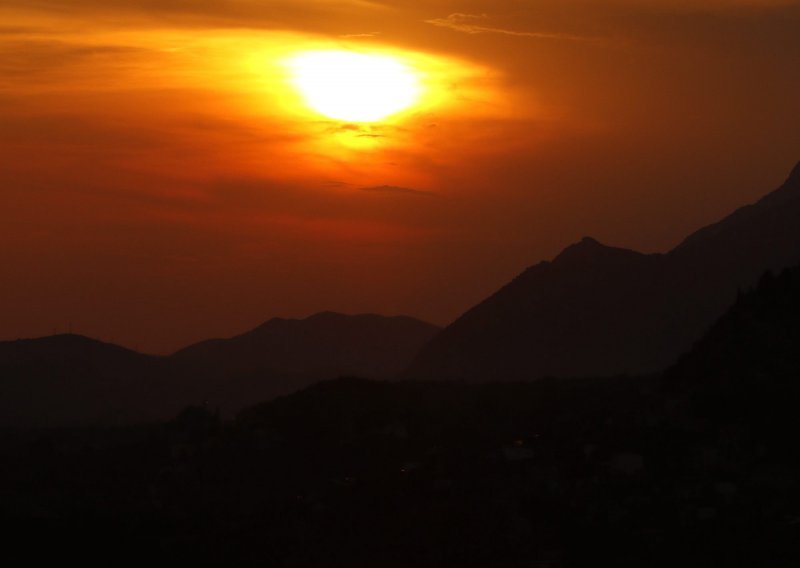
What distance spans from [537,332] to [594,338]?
488 cm

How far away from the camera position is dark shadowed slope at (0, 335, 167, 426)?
8850 centimetres

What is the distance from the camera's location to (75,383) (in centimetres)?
9856

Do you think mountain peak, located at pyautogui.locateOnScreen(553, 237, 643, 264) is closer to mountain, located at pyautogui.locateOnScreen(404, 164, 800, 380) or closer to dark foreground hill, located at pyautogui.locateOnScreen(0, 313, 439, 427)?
mountain, located at pyautogui.locateOnScreen(404, 164, 800, 380)

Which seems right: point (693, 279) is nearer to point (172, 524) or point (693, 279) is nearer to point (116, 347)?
point (116, 347)

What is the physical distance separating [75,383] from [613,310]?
38.0 metres

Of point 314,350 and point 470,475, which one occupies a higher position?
point 314,350

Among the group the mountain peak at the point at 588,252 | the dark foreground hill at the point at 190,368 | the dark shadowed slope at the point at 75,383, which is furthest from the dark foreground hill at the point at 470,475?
the mountain peak at the point at 588,252

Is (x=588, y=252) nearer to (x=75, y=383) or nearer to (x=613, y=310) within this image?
(x=613, y=310)

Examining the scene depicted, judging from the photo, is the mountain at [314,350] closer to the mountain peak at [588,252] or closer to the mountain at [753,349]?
the mountain peak at [588,252]

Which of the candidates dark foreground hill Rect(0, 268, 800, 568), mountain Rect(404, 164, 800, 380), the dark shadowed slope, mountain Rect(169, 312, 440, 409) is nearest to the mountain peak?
mountain Rect(404, 164, 800, 380)

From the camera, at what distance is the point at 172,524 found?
37.8m

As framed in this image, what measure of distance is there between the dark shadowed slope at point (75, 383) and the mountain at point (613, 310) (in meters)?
19.7

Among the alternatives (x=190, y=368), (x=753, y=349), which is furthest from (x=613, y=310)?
(x=753, y=349)

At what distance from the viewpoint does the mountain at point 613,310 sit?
82.2 meters
